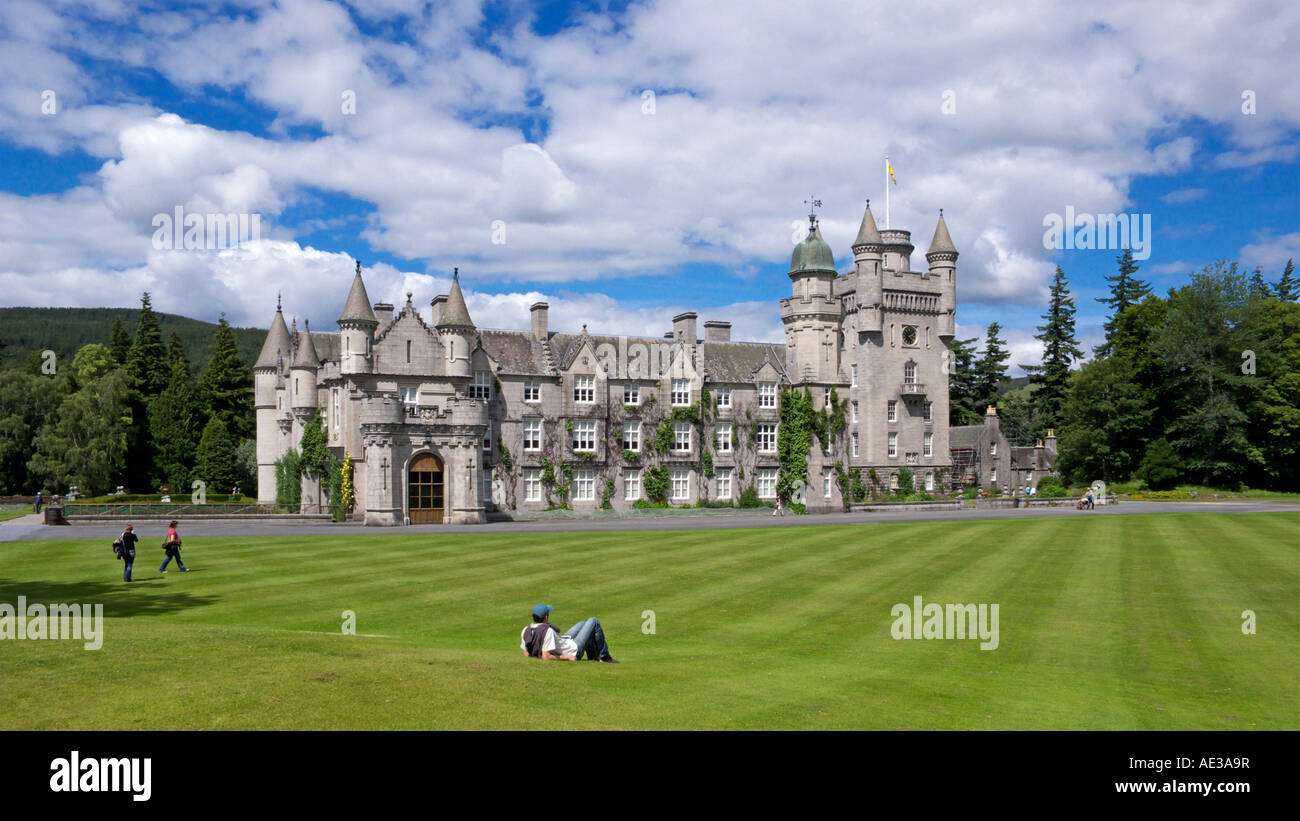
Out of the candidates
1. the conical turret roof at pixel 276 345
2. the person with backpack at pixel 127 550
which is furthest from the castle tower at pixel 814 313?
the person with backpack at pixel 127 550

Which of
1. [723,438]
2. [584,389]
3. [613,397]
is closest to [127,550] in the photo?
[584,389]

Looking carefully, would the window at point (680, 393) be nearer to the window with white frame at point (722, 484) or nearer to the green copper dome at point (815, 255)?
the window with white frame at point (722, 484)

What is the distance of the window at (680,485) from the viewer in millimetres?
62719

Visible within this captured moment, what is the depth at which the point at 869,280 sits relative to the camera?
68625 millimetres

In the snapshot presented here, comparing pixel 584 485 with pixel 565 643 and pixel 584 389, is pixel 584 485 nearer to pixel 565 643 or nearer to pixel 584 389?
pixel 584 389

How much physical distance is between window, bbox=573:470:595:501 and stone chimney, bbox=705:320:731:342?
49.0ft

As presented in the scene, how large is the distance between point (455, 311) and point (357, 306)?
5.57 meters

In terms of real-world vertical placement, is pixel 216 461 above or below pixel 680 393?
below

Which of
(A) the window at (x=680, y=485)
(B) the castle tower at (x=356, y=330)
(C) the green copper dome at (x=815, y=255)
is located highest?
(C) the green copper dome at (x=815, y=255)

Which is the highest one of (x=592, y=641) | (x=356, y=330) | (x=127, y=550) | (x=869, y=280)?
(x=869, y=280)

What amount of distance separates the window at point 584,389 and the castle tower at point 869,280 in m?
21.7

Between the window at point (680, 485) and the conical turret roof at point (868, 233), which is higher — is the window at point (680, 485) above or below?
below

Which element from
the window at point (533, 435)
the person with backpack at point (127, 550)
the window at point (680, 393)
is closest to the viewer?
the person with backpack at point (127, 550)

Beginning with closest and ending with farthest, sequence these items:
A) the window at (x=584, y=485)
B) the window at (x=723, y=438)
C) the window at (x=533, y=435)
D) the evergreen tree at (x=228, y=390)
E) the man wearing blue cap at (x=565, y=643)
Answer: the man wearing blue cap at (x=565, y=643), the window at (x=533, y=435), the window at (x=584, y=485), the window at (x=723, y=438), the evergreen tree at (x=228, y=390)
